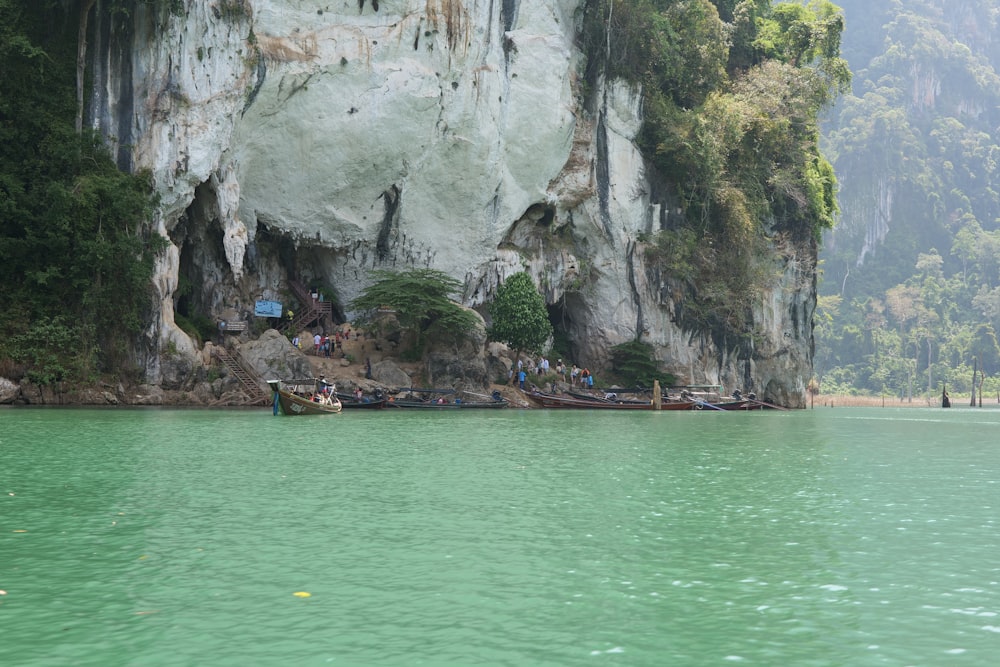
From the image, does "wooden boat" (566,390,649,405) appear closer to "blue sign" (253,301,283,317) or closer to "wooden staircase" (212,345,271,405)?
"blue sign" (253,301,283,317)

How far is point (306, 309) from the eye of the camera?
38.0m

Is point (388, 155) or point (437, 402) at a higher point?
point (388, 155)

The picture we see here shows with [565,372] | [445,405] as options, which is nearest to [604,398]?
[565,372]

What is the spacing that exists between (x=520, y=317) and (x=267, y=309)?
9.47 m

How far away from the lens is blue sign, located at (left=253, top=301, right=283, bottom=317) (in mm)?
35656

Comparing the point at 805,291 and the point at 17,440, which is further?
the point at 805,291

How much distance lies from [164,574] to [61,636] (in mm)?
1400

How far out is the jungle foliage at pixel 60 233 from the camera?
27.6 metres

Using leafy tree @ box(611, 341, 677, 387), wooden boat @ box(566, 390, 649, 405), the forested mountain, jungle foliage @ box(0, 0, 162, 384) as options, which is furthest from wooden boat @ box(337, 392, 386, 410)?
the forested mountain

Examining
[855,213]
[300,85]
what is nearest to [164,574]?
[300,85]

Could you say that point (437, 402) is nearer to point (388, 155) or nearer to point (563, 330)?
point (388, 155)

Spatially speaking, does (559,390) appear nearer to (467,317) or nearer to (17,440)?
(467,317)

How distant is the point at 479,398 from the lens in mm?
33219

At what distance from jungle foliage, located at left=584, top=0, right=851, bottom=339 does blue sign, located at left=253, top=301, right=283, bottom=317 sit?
53.8 ft
